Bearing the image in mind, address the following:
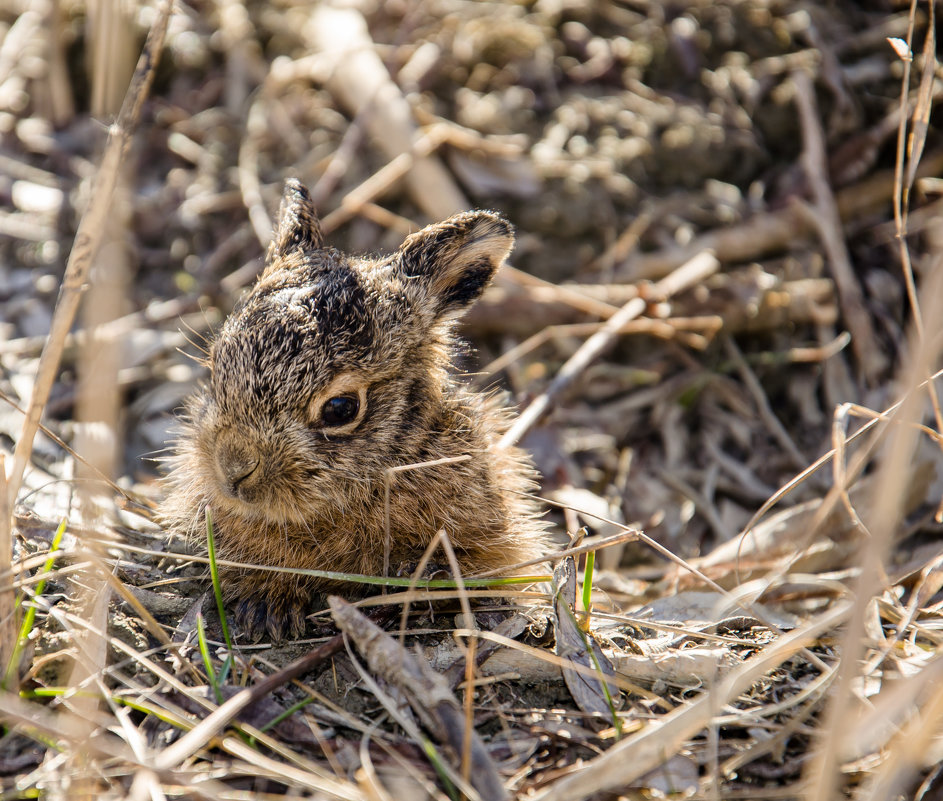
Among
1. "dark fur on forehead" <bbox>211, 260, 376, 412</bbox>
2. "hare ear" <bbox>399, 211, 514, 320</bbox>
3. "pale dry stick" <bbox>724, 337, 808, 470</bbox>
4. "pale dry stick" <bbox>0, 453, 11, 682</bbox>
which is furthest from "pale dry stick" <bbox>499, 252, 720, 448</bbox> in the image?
"pale dry stick" <bbox>0, 453, 11, 682</bbox>

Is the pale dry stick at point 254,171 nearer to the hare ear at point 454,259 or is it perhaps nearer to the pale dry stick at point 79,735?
the hare ear at point 454,259

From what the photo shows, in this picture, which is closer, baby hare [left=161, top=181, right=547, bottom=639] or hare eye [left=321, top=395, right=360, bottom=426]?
baby hare [left=161, top=181, right=547, bottom=639]

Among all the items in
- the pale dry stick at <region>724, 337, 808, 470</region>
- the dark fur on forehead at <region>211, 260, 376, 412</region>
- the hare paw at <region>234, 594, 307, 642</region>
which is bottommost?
the pale dry stick at <region>724, 337, 808, 470</region>

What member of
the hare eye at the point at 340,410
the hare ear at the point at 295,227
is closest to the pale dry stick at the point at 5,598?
the hare eye at the point at 340,410

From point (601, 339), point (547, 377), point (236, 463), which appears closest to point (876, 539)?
point (236, 463)

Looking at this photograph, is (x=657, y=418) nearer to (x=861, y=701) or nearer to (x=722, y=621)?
(x=722, y=621)

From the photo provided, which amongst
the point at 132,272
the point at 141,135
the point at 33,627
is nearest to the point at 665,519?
the point at 33,627

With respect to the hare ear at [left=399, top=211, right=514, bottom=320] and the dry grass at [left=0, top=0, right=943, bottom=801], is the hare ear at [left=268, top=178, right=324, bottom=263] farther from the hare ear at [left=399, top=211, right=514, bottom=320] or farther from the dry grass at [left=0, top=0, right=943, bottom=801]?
the dry grass at [left=0, top=0, right=943, bottom=801]

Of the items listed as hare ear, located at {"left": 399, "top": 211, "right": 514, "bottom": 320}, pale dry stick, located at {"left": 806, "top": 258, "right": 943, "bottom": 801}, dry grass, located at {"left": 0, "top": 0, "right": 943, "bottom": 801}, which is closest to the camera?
pale dry stick, located at {"left": 806, "top": 258, "right": 943, "bottom": 801}

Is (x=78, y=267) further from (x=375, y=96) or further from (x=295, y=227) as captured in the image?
(x=375, y=96)

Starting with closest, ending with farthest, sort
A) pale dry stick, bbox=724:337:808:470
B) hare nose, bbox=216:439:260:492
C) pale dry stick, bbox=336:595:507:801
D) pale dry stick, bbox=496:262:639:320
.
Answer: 1. pale dry stick, bbox=336:595:507:801
2. hare nose, bbox=216:439:260:492
3. pale dry stick, bbox=724:337:808:470
4. pale dry stick, bbox=496:262:639:320
